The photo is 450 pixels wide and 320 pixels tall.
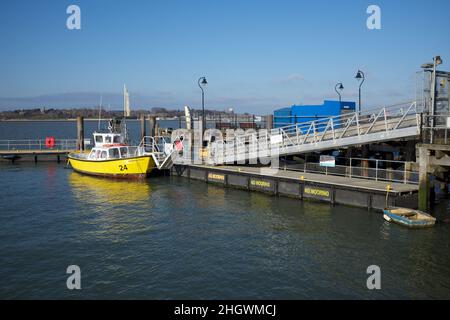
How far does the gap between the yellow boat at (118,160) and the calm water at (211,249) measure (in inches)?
296

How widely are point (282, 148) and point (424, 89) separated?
32.7 ft

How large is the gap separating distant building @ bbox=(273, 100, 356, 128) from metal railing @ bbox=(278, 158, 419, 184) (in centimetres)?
676

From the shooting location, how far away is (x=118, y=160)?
1390 inches

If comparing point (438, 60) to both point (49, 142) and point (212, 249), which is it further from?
point (49, 142)

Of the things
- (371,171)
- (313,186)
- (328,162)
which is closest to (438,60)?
(371,171)

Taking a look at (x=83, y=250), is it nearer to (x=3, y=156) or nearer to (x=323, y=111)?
(x=323, y=111)

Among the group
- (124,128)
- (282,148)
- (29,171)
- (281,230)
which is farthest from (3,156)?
(281,230)

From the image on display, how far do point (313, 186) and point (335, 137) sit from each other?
3717 mm

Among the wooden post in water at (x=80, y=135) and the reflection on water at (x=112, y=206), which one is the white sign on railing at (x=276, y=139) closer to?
the reflection on water at (x=112, y=206)

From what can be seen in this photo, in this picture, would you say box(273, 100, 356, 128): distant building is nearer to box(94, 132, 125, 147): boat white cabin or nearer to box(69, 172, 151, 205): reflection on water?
box(69, 172, 151, 205): reflection on water

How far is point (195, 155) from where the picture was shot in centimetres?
3725

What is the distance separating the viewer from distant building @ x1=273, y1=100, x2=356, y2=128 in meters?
35.8

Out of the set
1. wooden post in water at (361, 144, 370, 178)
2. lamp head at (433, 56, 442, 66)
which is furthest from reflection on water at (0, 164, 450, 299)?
lamp head at (433, 56, 442, 66)
